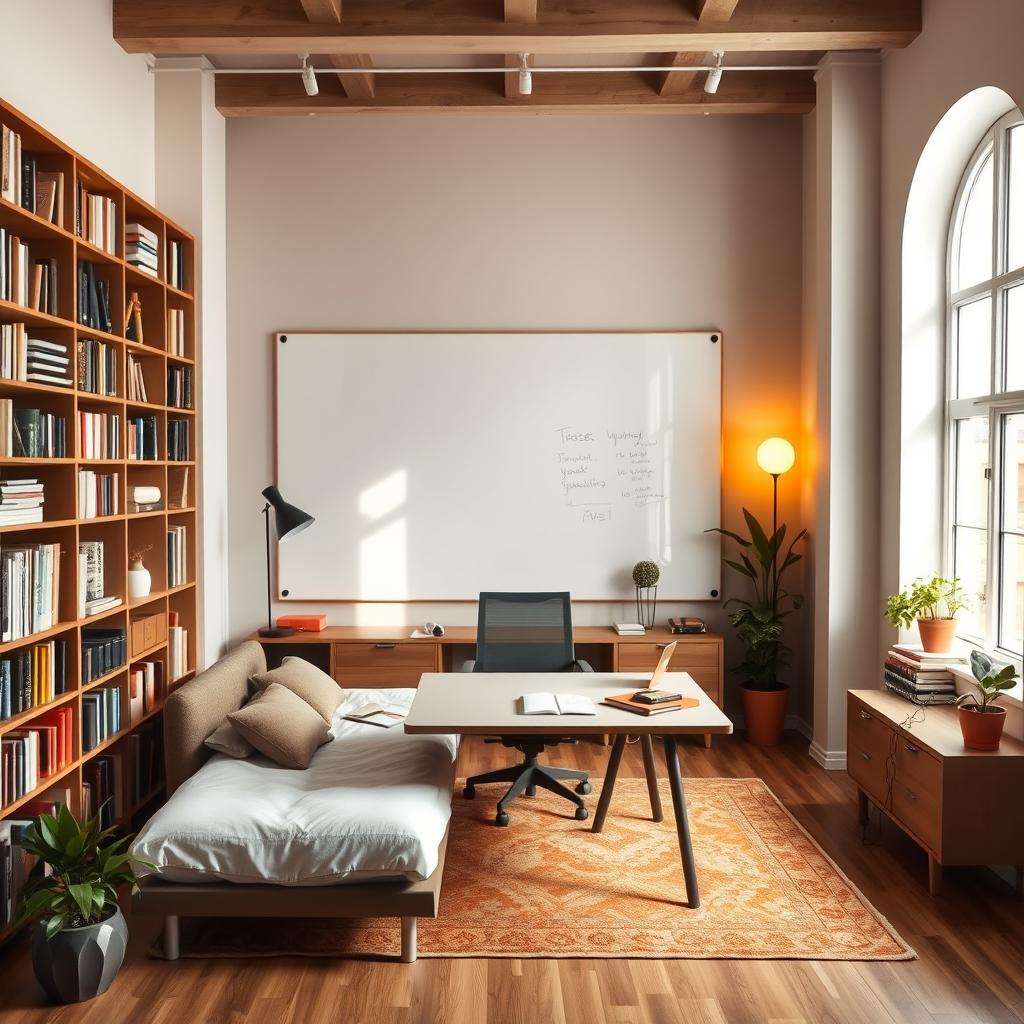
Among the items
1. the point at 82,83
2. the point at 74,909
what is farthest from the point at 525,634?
the point at 82,83

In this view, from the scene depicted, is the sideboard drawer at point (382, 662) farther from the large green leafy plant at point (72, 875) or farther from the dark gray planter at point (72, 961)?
the dark gray planter at point (72, 961)

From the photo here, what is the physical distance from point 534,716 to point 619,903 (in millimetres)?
692

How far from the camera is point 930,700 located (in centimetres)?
376

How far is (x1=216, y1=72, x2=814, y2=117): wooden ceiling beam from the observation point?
4887 mm

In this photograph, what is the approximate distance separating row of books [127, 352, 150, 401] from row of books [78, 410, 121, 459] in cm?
13

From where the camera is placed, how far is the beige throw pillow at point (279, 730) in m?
3.32

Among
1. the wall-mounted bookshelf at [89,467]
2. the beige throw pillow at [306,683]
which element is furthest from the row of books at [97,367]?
the beige throw pillow at [306,683]

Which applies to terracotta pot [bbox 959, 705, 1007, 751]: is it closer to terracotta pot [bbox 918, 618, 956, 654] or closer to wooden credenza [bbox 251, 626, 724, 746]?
terracotta pot [bbox 918, 618, 956, 654]

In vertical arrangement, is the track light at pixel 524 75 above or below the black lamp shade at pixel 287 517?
above

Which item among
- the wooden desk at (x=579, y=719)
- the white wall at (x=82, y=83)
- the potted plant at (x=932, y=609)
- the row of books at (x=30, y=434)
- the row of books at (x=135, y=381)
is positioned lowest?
the wooden desk at (x=579, y=719)

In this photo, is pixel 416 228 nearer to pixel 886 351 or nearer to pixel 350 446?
pixel 350 446

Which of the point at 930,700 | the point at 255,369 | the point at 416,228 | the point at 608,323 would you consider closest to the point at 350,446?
the point at 255,369

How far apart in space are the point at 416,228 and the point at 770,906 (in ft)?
12.9

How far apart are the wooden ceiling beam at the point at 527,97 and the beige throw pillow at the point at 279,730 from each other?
10.6ft
